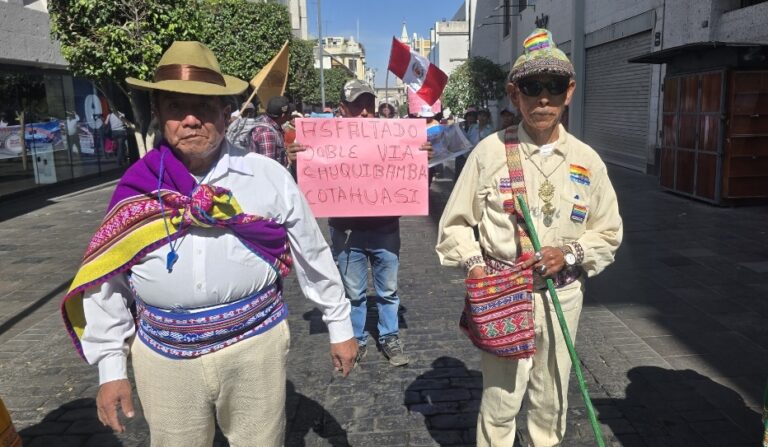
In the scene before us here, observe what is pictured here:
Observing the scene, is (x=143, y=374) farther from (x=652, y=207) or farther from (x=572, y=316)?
(x=652, y=207)

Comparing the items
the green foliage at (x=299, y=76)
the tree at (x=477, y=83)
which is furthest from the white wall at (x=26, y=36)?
the tree at (x=477, y=83)

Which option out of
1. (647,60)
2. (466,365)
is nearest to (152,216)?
(466,365)

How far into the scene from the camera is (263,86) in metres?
6.05

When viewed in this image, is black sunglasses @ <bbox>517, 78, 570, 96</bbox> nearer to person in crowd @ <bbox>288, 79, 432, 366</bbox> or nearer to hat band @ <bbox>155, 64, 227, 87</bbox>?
hat band @ <bbox>155, 64, 227, 87</bbox>

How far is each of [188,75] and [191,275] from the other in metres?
0.67

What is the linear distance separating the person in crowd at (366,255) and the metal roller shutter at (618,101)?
42.1 ft

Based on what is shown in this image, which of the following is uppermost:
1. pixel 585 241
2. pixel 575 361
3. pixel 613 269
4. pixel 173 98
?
pixel 173 98

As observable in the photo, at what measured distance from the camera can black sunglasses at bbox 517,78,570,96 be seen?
2.40 meters

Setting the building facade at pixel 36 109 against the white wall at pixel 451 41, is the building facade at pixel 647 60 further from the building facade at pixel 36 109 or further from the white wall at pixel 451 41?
the white wall at pixel 451 41

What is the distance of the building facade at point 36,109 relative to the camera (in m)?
13.5

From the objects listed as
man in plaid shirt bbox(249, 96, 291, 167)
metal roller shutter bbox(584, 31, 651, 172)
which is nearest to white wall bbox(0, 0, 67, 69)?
man in plaid shirt bbox(249, 96, 291, 167)

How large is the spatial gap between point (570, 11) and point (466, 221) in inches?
805

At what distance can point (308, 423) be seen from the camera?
3.60 metres

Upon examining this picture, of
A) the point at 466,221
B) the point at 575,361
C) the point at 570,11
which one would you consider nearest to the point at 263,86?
the point at 466,221
